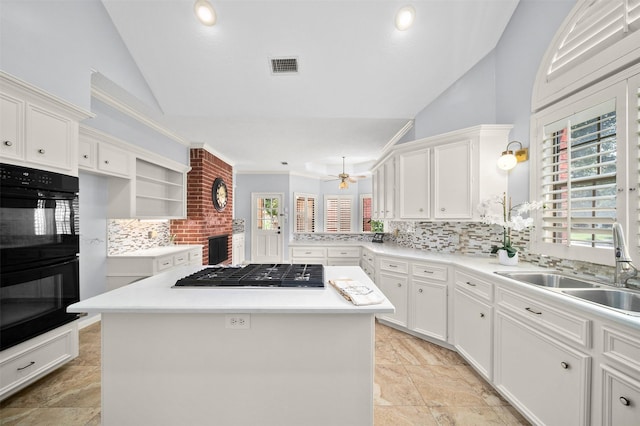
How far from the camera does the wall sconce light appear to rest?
7.67 feet

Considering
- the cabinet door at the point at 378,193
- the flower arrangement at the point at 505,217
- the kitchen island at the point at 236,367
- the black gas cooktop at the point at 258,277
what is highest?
the cabinet door at the point at 378,193

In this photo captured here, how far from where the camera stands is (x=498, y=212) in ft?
8.34

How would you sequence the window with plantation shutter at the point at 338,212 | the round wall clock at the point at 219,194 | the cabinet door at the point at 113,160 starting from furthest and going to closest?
1. the window with plantation shutter at the point at 338,212
2. the round wall clock at the point at 219,194
3. the cabinet door at the point at 113,160

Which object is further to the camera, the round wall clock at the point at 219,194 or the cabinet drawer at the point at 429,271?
the round wall clock at the point at 219,194

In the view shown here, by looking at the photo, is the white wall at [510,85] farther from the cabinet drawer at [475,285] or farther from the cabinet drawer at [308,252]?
the cabinet drawer at [308,252]

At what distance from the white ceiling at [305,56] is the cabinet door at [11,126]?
1.42m

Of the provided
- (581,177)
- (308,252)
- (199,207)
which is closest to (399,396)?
(581,177)

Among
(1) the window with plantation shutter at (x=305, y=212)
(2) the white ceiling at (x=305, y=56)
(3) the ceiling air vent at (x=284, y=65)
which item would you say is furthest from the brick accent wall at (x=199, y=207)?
(1) the window with plantation shutter at (x=305, y=212)

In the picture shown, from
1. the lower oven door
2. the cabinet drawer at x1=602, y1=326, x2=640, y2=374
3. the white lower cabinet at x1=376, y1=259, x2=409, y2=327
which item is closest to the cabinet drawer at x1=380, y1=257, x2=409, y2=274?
the white lower cabinet at x1=376, y1=259, x2=409, y2=327

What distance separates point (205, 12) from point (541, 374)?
384 centimetres

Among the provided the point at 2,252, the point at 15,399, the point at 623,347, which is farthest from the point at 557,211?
the point at 15,399

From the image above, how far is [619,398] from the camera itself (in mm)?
1120

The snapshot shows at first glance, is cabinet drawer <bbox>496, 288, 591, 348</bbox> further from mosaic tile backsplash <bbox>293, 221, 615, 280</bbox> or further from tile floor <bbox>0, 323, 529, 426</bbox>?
tile floor <bbox>0, 323, 529, 426</bbox>

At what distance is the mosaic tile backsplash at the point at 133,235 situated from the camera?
3229mm
